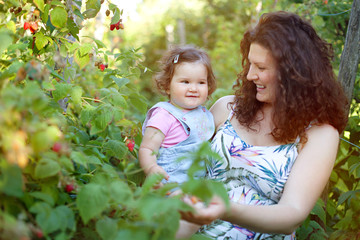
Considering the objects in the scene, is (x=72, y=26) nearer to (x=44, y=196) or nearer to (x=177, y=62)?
(x=177, y=62)

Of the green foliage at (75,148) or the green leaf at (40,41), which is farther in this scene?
the green leaf at (40,41)

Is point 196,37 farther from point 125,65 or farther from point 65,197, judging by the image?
point 65,197

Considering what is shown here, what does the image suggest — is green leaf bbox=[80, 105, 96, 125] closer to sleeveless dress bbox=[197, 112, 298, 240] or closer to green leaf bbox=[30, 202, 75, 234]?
sleeveless dress bbox=[197, 112, 298, 240]

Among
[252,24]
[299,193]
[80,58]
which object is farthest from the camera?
[252,24]

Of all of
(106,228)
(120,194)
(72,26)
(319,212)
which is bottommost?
(319,212)

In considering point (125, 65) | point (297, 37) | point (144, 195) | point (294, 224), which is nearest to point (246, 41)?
point (297, 37)

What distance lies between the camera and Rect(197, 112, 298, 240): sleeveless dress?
191cm

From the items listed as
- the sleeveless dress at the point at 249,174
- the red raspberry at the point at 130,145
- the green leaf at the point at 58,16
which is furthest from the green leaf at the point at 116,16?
the sleeveless dress at the point at 249,174

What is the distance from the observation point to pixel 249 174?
1972 mm

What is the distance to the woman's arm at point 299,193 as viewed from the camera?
5.23 feet

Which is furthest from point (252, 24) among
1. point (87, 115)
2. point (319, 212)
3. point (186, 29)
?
point (186, 29)

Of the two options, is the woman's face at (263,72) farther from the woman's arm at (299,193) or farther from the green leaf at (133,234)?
the green leaf at (133,234)

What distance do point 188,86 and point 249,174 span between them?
0.59 metres

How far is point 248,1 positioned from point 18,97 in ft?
27.4
